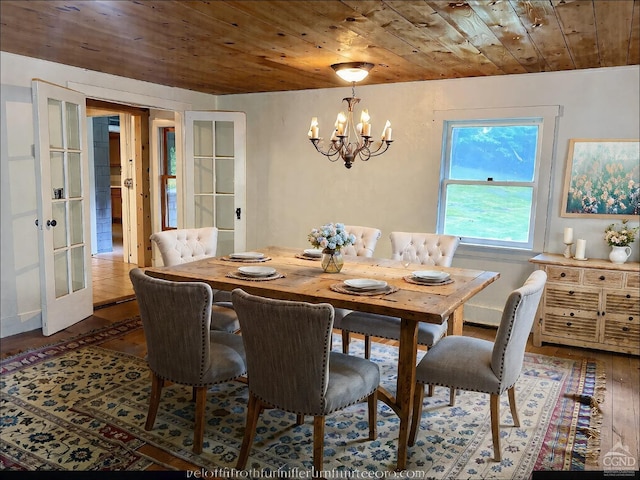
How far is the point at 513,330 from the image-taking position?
2332mm

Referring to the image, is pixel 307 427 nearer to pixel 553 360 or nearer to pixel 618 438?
pixel 618 438

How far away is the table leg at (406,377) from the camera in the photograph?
7.79ft

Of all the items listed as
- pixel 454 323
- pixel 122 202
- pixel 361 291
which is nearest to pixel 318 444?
pixel 361 291

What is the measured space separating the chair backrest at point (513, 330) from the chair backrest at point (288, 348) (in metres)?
0.85

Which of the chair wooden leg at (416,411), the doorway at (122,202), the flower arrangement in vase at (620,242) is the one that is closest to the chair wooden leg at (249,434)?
the chair wooden leg at (416,411)

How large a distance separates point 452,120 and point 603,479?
317cm

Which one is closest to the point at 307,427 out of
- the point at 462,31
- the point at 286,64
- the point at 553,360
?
the point at 553,360

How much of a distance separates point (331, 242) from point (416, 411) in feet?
3.43

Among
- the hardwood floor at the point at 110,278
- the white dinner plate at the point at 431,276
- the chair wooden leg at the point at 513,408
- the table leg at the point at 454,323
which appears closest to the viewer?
the chair wooden leg at the point at 513,408

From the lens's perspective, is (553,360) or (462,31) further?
(553,360)

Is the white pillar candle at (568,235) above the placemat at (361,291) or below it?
above

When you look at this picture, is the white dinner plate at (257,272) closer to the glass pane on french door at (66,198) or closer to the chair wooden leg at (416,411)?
the chair wooden leg at (416,411)

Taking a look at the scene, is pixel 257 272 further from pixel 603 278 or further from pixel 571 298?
pixel 603 278

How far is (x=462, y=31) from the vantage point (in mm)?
3008
